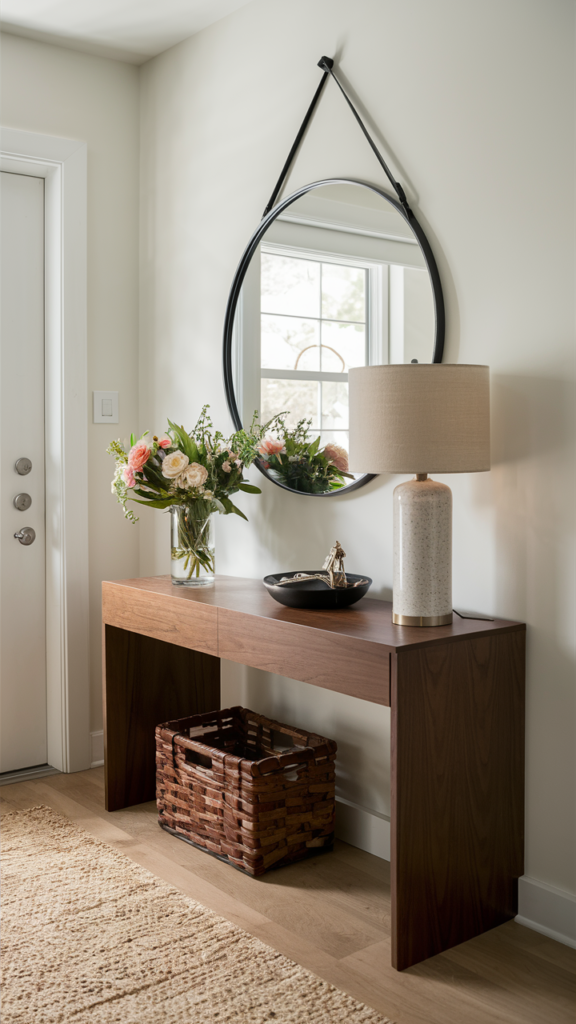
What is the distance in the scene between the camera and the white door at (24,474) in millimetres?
2852

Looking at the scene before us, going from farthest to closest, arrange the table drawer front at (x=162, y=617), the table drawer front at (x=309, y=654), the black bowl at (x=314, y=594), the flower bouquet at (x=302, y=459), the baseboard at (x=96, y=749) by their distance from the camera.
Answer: the baseboard at (x=96, y=749)
the flower bouquet at (x=302, y=459)
the table drawer front at (x=162, y=617)
the black bowl at (x=314, y=594)
the table drawer front at (x=309, y=654)

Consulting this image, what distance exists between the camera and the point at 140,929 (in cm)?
185

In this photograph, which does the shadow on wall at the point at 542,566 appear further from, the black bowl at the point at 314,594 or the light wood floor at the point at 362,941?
the black bowl at the point at 314,594

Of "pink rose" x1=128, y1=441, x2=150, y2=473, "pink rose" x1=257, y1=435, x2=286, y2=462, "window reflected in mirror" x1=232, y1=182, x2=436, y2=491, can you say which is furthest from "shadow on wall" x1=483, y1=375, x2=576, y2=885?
"pink rose" x1=128, y1=441, x2=150, y2=473

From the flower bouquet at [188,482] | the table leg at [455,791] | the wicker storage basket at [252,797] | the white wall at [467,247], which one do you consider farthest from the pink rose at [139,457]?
the table leg at [455,791]

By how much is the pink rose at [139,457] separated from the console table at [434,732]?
1.58ft

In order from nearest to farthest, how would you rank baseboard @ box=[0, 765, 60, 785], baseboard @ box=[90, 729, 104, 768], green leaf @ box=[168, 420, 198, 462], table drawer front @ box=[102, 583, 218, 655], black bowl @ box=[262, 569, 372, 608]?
black bowl @ box=[262, 569, 372, 608] < table drawer front @ box=[102, 583, 218, 655] < green leaf @ box=[168, 420, 198, 462] < baseboard @ box=[0, 765, 60, 785] < baseboard @ box=[90, 729, 104, 768]

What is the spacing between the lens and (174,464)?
2.33m

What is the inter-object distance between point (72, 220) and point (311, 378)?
1.15 meters

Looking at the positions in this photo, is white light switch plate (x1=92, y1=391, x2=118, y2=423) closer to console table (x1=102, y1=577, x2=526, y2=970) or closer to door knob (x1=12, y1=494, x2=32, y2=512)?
door knob (x1=12, y1=494, x2=32, y2=512)

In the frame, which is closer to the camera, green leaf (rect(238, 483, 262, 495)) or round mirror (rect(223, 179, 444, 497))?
round mirror (rect(223, 179, 444, 497))

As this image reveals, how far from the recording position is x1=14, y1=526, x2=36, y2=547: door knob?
289 centimetres

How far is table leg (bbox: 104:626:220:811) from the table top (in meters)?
0.14

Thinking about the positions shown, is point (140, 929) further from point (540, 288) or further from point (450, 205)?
point (450, 205)
